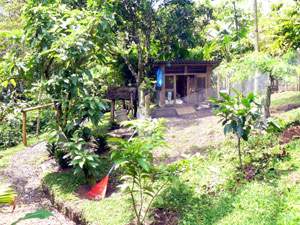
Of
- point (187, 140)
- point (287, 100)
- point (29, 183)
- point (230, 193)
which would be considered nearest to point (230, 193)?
point (230, 193)

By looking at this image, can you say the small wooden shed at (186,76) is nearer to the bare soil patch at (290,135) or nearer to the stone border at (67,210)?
the bare soil patch at (290,135)

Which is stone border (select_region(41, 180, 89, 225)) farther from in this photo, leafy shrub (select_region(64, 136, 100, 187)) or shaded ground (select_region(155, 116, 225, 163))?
shaded ground (select_region(155, 116, 225, 163))

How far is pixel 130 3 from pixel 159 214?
8877 mm

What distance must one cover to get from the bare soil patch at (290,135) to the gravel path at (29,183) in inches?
155

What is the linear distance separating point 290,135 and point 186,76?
8.26 meters

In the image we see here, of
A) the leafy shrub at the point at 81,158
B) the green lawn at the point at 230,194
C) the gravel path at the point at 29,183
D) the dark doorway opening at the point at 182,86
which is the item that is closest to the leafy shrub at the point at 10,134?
the gravel path at the point at 29,183

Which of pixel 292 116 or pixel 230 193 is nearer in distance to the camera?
pixel 230 193

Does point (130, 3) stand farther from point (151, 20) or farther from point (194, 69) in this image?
point (194, 69)

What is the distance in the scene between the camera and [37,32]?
4934mm

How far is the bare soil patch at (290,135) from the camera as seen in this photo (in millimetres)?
4391

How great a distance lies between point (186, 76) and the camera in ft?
40.7

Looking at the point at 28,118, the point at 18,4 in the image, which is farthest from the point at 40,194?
the point at 18,4

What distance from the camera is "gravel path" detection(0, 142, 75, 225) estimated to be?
4262mm

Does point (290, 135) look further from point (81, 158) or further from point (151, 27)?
point (151, 27)
